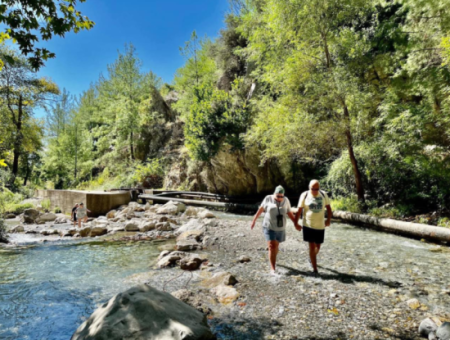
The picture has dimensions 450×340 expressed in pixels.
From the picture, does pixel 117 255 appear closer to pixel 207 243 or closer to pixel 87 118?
pixel 207 243

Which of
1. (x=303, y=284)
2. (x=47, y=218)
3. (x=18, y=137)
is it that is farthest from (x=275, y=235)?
(x=18, y=137)

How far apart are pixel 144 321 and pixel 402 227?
9158 millimetres

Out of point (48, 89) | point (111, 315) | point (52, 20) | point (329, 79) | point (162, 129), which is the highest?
point (48, 89)

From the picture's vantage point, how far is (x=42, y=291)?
Answer: 5.07 meters

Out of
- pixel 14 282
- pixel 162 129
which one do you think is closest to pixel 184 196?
Answer: pixel 162 129

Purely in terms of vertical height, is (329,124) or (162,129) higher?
(162,129)

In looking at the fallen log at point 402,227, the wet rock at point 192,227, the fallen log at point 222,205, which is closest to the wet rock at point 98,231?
the wet rock at point 192,227

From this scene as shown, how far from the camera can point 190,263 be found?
6.07 m

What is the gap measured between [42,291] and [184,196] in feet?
58.7

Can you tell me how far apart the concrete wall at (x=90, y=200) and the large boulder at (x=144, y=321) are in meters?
13.8

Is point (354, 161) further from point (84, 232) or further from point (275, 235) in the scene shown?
point (84, 232)

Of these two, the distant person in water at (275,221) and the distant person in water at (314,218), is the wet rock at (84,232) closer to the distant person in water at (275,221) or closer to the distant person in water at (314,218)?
the distant person in water at (275,221)

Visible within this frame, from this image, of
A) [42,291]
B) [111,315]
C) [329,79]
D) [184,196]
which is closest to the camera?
[111,315]

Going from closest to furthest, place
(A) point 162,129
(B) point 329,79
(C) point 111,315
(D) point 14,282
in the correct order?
(C) point 111,315 → (D) point 14,282 → (B) point 329,79 → (A) point 162,129
